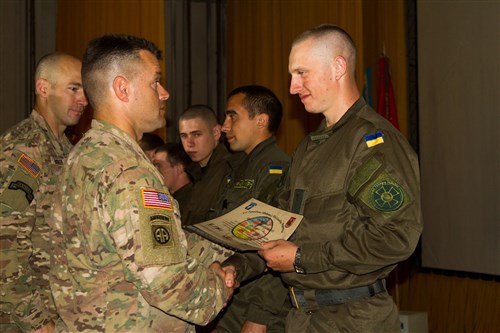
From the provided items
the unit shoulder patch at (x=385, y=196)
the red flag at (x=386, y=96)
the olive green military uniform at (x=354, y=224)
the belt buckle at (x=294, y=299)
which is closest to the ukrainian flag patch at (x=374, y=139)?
the olive green military uniform at (x=354, y=224)

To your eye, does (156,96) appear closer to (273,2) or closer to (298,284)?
(298,284)

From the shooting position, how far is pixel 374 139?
2.37 meters

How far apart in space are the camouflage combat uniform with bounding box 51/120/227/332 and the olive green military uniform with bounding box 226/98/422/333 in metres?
0.46

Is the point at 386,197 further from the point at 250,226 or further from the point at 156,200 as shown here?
the point at 156,200

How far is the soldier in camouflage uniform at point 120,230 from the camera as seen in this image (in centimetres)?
194

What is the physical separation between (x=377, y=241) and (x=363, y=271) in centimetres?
13

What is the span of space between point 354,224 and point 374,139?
0.31 metres

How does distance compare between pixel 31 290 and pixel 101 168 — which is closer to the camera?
pixel 101 168

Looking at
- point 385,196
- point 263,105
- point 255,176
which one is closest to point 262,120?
point 263,105

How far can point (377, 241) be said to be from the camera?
225cm

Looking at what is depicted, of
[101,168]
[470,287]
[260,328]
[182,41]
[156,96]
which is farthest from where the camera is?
[182,41]

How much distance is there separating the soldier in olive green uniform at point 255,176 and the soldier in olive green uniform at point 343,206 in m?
0.55

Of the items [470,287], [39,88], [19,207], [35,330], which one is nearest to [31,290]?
[35,330]

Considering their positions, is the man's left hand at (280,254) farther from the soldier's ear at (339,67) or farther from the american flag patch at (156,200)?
the soldier's ear at (339,67)
